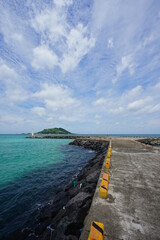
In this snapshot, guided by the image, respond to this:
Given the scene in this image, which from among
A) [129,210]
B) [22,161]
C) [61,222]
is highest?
[129,210]

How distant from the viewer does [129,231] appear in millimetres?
1955

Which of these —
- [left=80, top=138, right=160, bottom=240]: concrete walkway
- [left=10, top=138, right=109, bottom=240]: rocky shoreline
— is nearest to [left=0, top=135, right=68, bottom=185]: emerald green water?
[left=10, top=138, right=109, bottom=240]: rocky shoreline

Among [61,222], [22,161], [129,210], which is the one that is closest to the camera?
[129,210]

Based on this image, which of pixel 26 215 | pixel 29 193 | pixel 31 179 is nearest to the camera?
pixel 26 215

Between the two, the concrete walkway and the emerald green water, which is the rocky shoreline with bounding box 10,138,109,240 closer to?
the concrete walkway

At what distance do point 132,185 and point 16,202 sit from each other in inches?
232

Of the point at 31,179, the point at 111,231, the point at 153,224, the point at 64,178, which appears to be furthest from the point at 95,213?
the point at 31,179

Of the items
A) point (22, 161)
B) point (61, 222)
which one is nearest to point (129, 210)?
point (61, 222)

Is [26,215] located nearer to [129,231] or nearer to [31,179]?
[31,179]

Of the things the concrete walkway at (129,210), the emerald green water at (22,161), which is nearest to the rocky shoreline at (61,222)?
the concrete walkway at (129,210)

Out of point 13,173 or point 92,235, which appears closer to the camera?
point 92,235

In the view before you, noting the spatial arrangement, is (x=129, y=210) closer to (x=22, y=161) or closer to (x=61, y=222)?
(x=61, y=222)

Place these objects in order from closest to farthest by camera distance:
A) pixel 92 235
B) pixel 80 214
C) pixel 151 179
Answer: pixel 92 235 → pixel 80 214 → pixel 151 179

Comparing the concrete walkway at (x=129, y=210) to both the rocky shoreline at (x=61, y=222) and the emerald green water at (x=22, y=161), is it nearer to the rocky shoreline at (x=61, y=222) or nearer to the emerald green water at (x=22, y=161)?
the rocky shoreline at (x=61, y=222)
